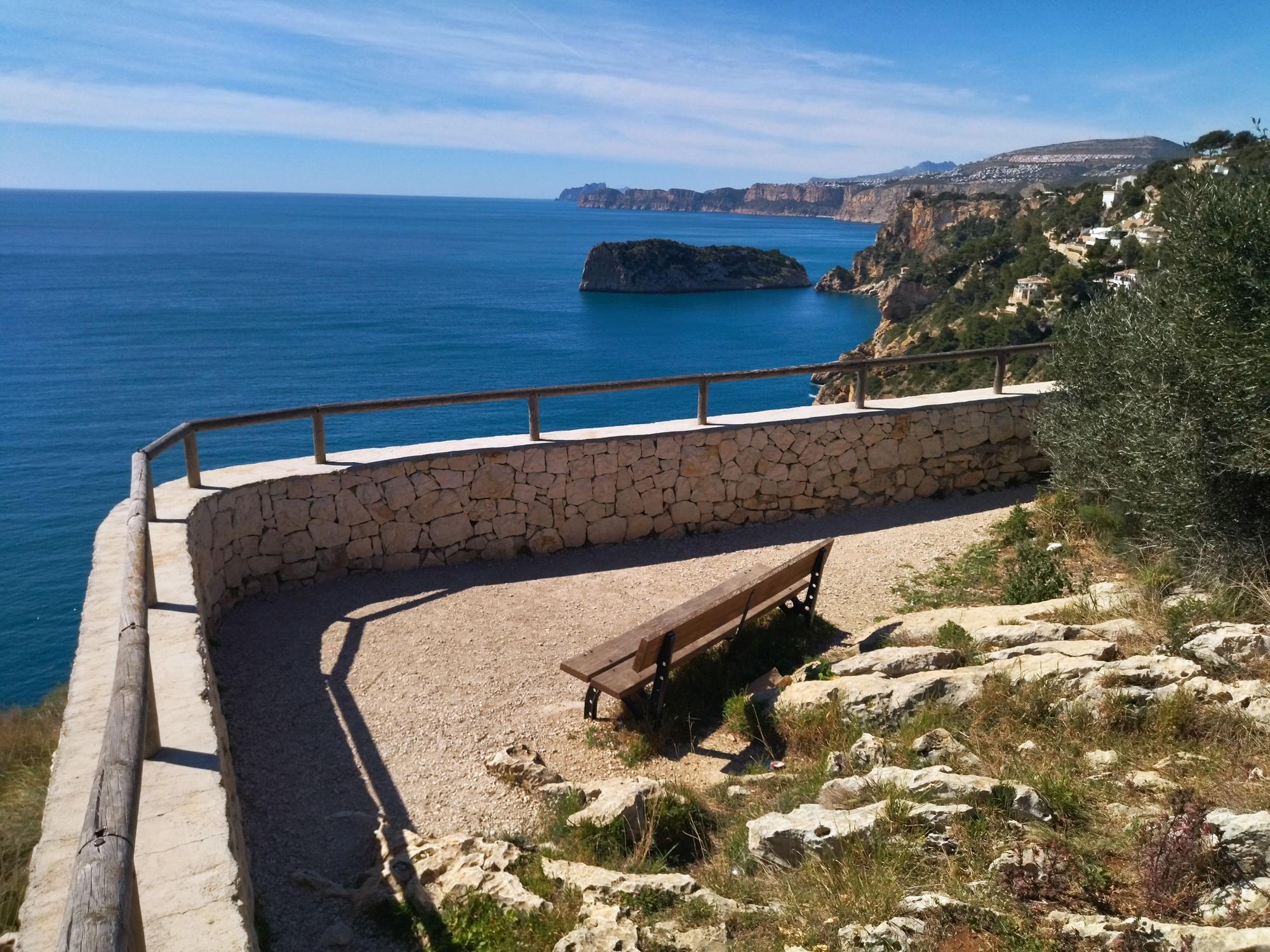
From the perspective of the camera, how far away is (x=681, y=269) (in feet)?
356

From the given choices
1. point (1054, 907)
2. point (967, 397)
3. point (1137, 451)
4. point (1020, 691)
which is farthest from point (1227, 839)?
point (967, 397)

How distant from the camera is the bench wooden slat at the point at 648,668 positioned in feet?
18.4

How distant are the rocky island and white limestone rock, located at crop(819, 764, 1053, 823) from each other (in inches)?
3998

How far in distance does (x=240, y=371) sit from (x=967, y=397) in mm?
50518

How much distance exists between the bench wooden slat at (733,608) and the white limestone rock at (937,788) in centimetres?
151

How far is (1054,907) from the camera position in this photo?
299cm

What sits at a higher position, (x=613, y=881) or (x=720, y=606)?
(x=720, y=606)

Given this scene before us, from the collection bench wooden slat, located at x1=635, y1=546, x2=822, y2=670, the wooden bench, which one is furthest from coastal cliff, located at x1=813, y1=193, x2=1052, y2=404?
the wooden bench

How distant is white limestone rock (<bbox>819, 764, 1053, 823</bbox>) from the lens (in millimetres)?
3561

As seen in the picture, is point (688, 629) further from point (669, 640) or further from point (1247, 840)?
point (1247, 840)

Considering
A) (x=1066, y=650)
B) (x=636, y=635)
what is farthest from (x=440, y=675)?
(x=1066, y=650)

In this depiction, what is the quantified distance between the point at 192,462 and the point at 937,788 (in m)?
5.71

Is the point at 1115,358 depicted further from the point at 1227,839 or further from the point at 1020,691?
the point at 1227,839

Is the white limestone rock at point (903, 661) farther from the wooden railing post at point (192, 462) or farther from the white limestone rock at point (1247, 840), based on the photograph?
the wooden railing post at point (192, 462)
